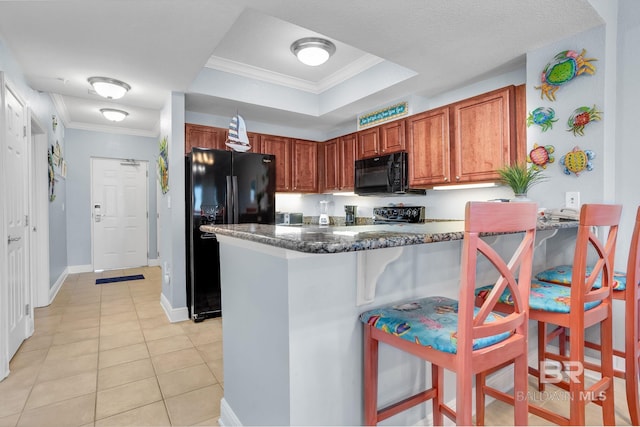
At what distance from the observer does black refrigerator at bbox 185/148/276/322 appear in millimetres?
3295

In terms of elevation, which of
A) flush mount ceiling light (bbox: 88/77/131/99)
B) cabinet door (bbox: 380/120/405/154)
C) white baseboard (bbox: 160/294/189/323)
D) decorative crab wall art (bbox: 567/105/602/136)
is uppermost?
flush mount ceiling light (bbox: 88/77/131/99)

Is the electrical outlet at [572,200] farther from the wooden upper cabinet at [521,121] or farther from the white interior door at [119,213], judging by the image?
the white interior door at [119,213]

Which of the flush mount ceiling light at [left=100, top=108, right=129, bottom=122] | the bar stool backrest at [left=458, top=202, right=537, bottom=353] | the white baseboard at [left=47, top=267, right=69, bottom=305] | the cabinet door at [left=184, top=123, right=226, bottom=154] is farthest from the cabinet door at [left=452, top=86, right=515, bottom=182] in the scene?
the white baseboard at [left=47, top=267, right=69, bottom=305]

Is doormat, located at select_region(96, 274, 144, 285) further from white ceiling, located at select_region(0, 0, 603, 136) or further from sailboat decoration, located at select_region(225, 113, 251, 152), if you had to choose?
sailboat decoration, located at select_region(225, 113, 251, 152)

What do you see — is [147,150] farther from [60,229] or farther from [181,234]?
[181,234]

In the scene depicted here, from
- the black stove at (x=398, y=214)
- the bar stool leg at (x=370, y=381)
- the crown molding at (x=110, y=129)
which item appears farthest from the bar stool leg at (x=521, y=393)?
the crown molding at (x=110, y=129)

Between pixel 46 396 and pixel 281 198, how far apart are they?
3539mm

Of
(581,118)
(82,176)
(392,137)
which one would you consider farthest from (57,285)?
(581,118)

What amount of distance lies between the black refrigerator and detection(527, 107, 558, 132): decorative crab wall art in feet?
8.55

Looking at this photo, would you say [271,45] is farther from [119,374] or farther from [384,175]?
[119,374]

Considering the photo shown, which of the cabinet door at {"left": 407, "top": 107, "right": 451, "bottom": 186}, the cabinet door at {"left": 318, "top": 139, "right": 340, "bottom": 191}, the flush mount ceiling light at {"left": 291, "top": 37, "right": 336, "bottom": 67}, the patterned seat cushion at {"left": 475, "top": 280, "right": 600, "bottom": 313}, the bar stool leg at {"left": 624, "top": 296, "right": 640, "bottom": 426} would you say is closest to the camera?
the patterned seat cushion at {"left": 475, "top": 280, "right": 600, "bottom": 313}

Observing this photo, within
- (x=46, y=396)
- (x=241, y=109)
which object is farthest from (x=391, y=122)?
(x=46, y=396)

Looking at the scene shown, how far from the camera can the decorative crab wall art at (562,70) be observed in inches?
87.1

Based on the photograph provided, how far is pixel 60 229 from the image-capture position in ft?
15.5
